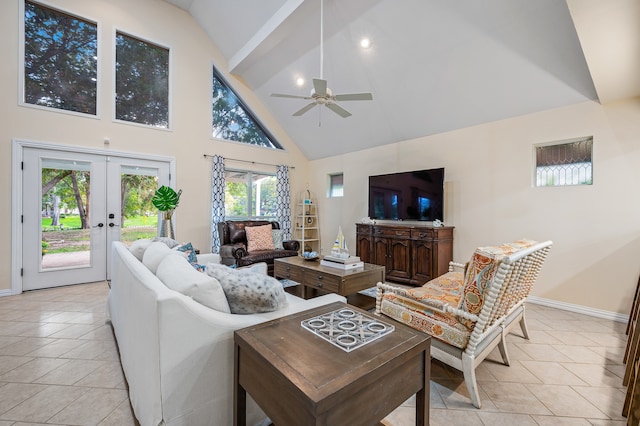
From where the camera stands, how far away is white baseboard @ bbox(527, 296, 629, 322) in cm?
298

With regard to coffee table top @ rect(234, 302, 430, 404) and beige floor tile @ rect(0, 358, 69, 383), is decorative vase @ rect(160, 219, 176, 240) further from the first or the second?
coffee table top @ rect(234, 302, 430, 404)

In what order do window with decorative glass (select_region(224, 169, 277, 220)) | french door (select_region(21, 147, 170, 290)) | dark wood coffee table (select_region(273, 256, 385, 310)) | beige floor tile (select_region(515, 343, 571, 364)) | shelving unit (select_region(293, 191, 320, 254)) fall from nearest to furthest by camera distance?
beige floor tile (select_region(515, 343, 571, 364)) → dark wood coffee table (select_region(273, 256, 385, 310)) → french door (select_region(21, 147, 170, 290)) → window with decorative glass (select_region(224, 169, 277, 220)) → shelving unit (select_region(293, 191, 320, 254))

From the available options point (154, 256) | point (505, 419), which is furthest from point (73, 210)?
point (505, 419)

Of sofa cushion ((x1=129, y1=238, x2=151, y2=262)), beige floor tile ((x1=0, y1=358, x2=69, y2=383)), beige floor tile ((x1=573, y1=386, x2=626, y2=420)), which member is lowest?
beige floor tile ((x1=573, y1=386, x2=626, y2=420))

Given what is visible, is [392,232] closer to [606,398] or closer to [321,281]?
[321,281]

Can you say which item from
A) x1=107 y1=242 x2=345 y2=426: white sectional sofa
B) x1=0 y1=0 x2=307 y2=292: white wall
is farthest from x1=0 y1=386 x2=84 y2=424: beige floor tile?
x1=0 y1=0 x2=307 y2=292: white wall

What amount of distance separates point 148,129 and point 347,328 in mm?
5025

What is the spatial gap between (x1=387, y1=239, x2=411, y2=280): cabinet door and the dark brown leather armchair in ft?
5.57

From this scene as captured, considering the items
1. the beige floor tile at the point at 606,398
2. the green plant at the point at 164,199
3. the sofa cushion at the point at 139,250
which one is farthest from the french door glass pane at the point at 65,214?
the beige floor tile at the point at 606,398

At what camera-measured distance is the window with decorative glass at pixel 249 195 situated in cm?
579

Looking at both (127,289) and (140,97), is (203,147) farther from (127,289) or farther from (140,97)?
(127,289)

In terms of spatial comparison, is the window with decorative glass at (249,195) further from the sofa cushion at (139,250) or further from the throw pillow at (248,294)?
the throw pillow at (248,294)

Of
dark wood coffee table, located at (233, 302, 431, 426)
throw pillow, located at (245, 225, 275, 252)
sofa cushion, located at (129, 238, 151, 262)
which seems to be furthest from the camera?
throw pillow, located at (245, 225, 275, 252)

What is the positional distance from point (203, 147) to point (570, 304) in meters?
6.14
